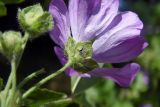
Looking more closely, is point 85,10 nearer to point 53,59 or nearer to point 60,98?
point 60,98

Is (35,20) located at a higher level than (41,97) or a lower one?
higher

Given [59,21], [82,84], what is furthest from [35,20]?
[82,84]

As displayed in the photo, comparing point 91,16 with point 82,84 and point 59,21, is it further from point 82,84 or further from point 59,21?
point 82,84

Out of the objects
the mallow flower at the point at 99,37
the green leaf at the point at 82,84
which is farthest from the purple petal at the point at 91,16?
the green leaf at the point at 82,84

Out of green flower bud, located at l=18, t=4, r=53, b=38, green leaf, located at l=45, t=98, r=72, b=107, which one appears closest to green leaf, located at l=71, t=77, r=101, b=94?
green leaf, located at l=45, t=98, r=72, b=107

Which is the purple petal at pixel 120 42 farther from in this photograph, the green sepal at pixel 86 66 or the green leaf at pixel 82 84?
the green leaf at pixel 82 84

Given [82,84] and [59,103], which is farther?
[82,84]
